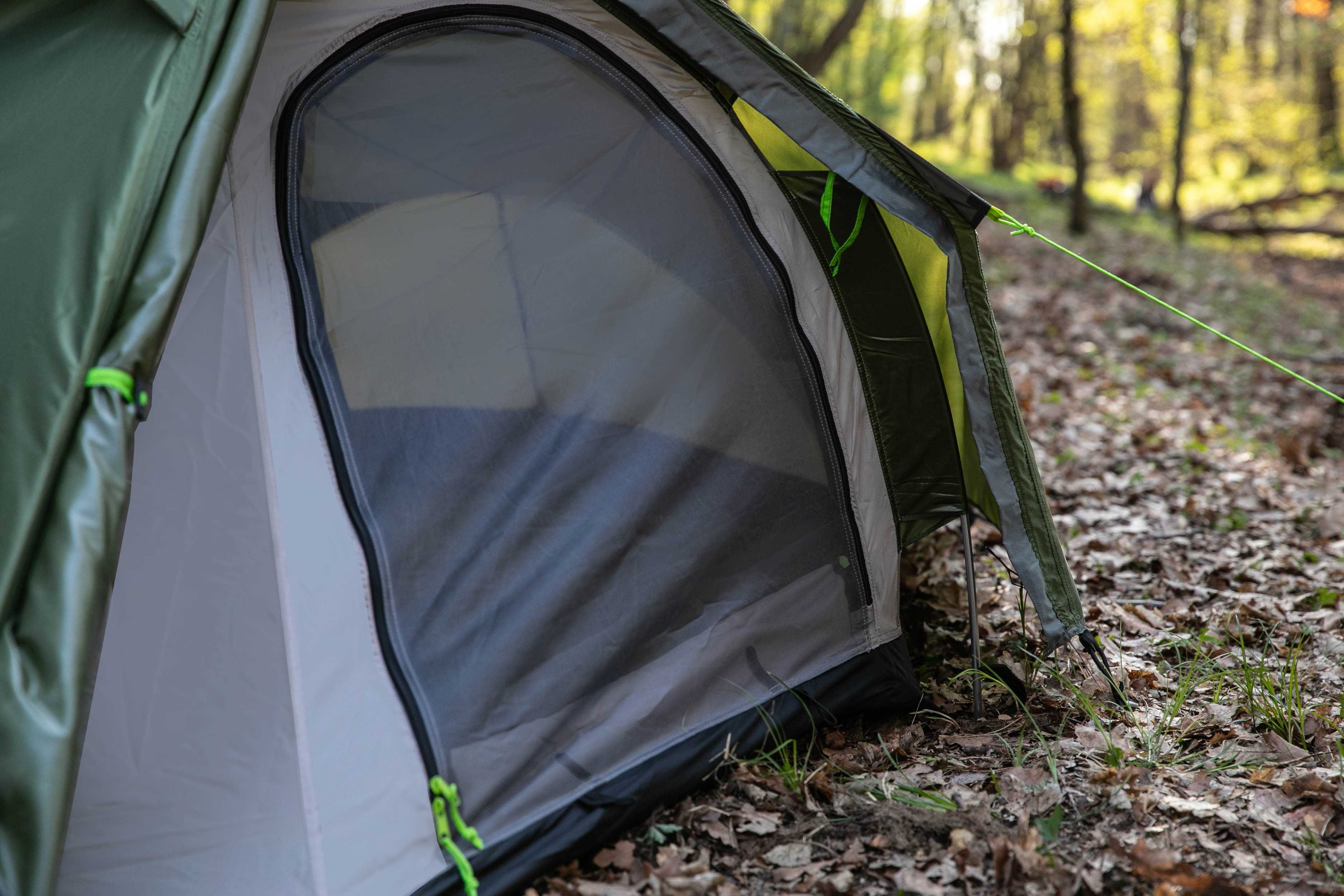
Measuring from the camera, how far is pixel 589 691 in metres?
2.33

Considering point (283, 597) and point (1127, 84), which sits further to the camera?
point (1127, 84)

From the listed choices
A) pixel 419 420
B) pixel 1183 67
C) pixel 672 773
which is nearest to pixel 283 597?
pixel 419 420

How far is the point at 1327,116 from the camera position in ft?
67.1

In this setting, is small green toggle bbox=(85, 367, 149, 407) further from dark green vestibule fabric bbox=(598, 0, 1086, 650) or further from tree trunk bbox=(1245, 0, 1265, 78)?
tree trunk bbox=(1245, 0, 1265, 78)

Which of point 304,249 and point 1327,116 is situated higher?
point 1327,116

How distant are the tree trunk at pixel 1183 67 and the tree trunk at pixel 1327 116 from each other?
9567 mm

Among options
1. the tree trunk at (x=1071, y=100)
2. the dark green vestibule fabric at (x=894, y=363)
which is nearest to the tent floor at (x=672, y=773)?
the dark green vestibule fabric at (x=894, y=363)

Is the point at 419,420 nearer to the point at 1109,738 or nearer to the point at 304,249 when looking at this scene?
the point at 304,249

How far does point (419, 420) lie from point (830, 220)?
122 cm

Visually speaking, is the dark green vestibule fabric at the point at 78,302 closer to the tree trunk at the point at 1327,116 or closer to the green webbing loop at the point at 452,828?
the green webbing loop at the point at 452,828

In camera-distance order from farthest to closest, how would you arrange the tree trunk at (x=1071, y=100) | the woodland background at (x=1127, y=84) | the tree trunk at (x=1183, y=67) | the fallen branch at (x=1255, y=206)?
the fallen branch at (x=1255, y=206) < the woodland background at (x=1127, y=84) < the tree trunk at (x=1183, y=67) < the tree trunk at (x=1071, y=100)

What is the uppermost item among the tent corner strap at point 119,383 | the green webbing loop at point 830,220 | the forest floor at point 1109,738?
the green webbing loop at point 830,220

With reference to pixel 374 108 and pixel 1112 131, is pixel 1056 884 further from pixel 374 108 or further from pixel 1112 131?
pixel 1112 131

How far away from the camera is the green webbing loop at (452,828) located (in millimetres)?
2029
